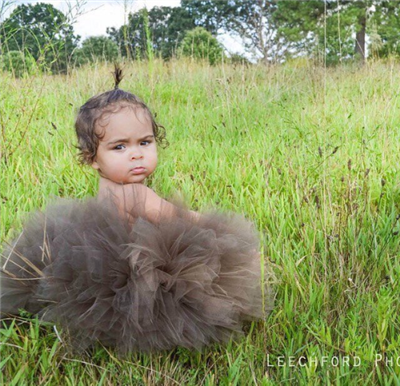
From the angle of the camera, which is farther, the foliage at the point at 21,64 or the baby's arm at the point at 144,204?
the foliage at the point at 21,64

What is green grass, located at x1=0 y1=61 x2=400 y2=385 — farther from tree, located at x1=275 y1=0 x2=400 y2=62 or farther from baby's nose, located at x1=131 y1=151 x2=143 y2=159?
tree, located at x1=275 y1=0 x2=400 y2=62

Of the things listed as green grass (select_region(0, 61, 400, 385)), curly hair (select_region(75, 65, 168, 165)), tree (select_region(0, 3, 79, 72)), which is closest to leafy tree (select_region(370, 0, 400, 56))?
green grass (select_region(0, 61, 400, 385))

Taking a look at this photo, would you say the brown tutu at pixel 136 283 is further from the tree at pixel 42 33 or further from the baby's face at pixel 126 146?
the tree at pixel 42 33

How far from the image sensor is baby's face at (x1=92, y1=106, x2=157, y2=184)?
1815 mm

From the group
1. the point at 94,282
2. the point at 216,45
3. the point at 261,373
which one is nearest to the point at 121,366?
the point at 94,282

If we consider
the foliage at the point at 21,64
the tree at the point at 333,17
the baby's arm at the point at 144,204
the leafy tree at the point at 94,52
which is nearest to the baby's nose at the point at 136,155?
the baby's arm at the point at 144,204

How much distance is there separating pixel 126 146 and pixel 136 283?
0.61m

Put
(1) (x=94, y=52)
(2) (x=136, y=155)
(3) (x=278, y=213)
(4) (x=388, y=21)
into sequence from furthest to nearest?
(4) (x=388, y=21), (1) (x=94, y=52), (3) (x=278, y=213), (2) (x=136, y=155)

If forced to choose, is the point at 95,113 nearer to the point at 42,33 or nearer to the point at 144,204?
the point at 144,204

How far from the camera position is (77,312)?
1.51 m

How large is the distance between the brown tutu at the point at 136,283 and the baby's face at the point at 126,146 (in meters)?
0.20

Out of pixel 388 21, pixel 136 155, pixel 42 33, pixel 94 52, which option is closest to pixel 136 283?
pixel 136 155

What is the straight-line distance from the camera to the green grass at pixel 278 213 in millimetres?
1447

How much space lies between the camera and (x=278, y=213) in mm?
2311
